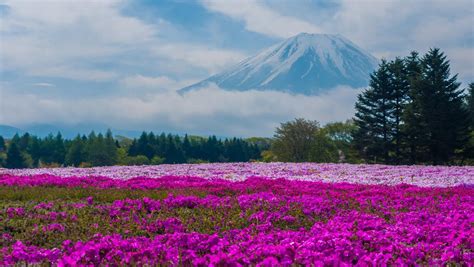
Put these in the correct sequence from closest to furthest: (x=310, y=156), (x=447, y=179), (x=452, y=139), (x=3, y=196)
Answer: (x=3, y=196), (x=447, y=179), (x=452, y=139), (x=310, y=156)

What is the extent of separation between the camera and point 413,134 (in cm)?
4662

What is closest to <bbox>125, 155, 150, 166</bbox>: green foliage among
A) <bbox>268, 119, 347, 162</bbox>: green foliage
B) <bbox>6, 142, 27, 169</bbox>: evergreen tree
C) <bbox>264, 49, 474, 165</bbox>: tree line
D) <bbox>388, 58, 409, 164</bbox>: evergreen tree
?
A: <bbox>6, 142, 27, 169</bbox>: evergreen tree

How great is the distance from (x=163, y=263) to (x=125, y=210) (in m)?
5.27

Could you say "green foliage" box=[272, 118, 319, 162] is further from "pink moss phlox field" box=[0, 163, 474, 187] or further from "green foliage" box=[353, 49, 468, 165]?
"pink moss phlox field" box=[0, 163, 474, 187]

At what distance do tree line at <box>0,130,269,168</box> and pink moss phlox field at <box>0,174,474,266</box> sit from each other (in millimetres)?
58050

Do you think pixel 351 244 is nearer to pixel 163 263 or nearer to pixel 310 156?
pixel 163 263

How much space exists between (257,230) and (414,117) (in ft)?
133

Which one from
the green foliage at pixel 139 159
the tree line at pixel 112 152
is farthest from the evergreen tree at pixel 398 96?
the green foliage at pixel 139 159

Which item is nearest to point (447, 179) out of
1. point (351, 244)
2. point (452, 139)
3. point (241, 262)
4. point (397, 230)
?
point (397, 230)

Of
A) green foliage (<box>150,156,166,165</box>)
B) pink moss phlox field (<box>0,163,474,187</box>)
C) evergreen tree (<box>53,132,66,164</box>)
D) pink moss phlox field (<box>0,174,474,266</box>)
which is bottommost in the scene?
pink moss phlox field (<box>0,174,474,266</box>)

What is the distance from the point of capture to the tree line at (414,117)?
A: 45.1m

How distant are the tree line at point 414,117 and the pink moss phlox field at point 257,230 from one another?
32.9m

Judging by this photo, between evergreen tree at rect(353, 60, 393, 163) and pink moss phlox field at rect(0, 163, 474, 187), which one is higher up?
evergreen tree at rect(353, 60, 393, 163)

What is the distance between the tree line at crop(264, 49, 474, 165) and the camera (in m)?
45.1
